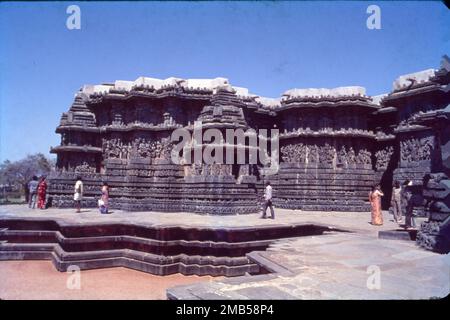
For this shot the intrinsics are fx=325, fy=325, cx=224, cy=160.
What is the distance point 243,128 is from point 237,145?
0.99 meters

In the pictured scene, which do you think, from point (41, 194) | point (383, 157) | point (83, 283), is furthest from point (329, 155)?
point (41, 194)

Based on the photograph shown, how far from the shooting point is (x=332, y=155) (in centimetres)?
2067

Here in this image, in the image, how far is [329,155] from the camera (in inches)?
815

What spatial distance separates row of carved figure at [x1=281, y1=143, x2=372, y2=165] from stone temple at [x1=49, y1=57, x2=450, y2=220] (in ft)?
0.21

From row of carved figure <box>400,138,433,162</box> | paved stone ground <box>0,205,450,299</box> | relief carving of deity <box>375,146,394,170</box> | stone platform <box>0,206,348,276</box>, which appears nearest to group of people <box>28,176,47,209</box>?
stone platform <box>0,206,348,276</box>

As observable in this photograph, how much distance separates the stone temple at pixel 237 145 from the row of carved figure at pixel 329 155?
6 cm

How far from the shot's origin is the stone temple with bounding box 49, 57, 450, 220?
56.1 feet

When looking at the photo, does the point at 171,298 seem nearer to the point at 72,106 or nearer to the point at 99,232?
the point at 99,232

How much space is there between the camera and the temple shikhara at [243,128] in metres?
→ 17.0

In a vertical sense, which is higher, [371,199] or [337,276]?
[371,199]

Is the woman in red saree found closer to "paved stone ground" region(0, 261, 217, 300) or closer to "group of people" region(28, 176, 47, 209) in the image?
"group of people" region(28, 176, 47, 209)

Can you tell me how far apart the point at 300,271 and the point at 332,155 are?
16.8 meters

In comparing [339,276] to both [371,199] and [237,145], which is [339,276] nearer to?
[371,199]

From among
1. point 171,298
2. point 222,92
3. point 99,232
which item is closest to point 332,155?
point 222,92
